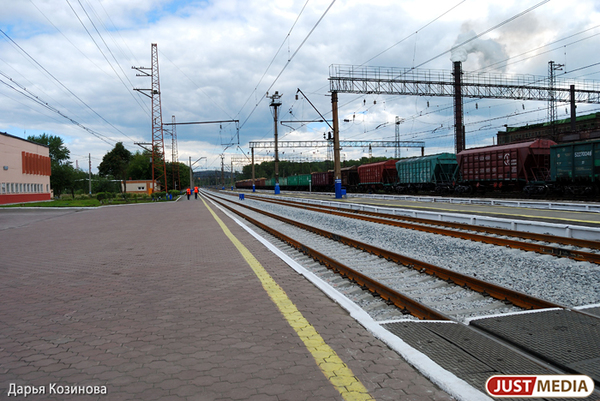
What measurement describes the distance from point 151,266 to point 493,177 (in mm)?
23230

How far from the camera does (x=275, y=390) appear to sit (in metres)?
2.85

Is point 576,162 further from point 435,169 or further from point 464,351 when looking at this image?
point 464,351

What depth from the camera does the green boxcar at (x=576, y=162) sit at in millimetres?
19047

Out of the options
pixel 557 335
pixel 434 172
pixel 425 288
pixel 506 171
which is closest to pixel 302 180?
pixel 434 172

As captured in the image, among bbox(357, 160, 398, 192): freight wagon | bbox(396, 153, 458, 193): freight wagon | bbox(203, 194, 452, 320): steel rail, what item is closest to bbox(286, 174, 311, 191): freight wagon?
bbox(357, 160, 398, 192): freight wagon

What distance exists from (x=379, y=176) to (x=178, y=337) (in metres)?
37.0

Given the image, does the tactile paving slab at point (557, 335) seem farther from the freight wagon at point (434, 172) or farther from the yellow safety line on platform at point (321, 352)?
the freight wagon at point (434, 172)

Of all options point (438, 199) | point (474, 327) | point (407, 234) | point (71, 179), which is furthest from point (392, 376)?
point (71, 179)

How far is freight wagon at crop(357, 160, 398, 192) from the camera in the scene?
Answer: 127 ft

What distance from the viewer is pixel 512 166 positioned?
2373 centimetres

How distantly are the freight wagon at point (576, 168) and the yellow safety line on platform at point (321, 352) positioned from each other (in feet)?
64.6

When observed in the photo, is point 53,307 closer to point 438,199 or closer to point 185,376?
point 185,376

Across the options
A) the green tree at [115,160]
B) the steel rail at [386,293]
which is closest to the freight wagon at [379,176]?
the steel rail at [386,293]

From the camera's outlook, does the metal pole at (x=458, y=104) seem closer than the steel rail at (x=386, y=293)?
No
